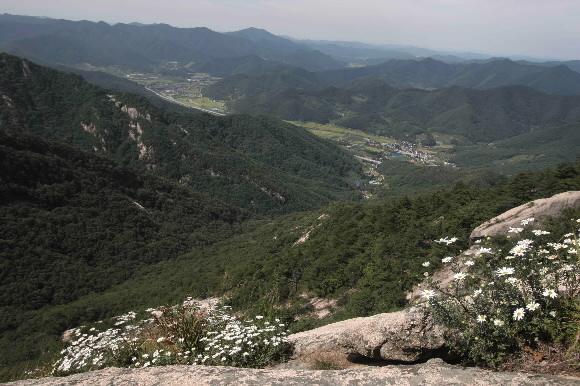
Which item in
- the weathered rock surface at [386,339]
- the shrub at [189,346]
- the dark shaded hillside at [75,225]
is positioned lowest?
the dark shaded hillside at [75,225]

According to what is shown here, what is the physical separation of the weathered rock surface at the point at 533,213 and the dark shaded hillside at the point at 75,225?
46.1 meters

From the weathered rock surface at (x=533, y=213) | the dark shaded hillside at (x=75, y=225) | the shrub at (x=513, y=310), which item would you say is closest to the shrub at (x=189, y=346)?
the shrub at (x=513, y=310)

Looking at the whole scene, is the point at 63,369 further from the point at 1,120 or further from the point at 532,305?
the point at 1,120

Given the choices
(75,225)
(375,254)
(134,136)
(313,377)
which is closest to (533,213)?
(375,254)

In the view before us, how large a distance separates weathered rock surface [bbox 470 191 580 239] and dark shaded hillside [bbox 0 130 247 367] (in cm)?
4614

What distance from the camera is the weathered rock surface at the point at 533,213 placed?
678 inches

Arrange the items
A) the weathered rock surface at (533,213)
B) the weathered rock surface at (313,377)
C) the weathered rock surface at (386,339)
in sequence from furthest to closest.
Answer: the weathered rock surface at (533,213), the weathered rock surface at (386,339), the weathered rock surface at (313,377)

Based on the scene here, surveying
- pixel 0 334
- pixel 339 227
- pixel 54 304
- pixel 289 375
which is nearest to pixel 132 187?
pixel 54 304

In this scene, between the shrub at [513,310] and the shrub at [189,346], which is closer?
the shrub at [513,310]

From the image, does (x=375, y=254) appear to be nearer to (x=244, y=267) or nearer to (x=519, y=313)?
(x=519, y=313)

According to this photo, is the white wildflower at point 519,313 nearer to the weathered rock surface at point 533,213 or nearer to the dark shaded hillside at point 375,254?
the dark shaded hillside at point 375,254

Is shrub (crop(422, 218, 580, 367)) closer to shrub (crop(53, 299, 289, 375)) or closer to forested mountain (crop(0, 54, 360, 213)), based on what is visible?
shrub (crop(53, 299, 289, 375))

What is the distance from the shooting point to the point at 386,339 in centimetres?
770

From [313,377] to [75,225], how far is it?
81.4 meters
